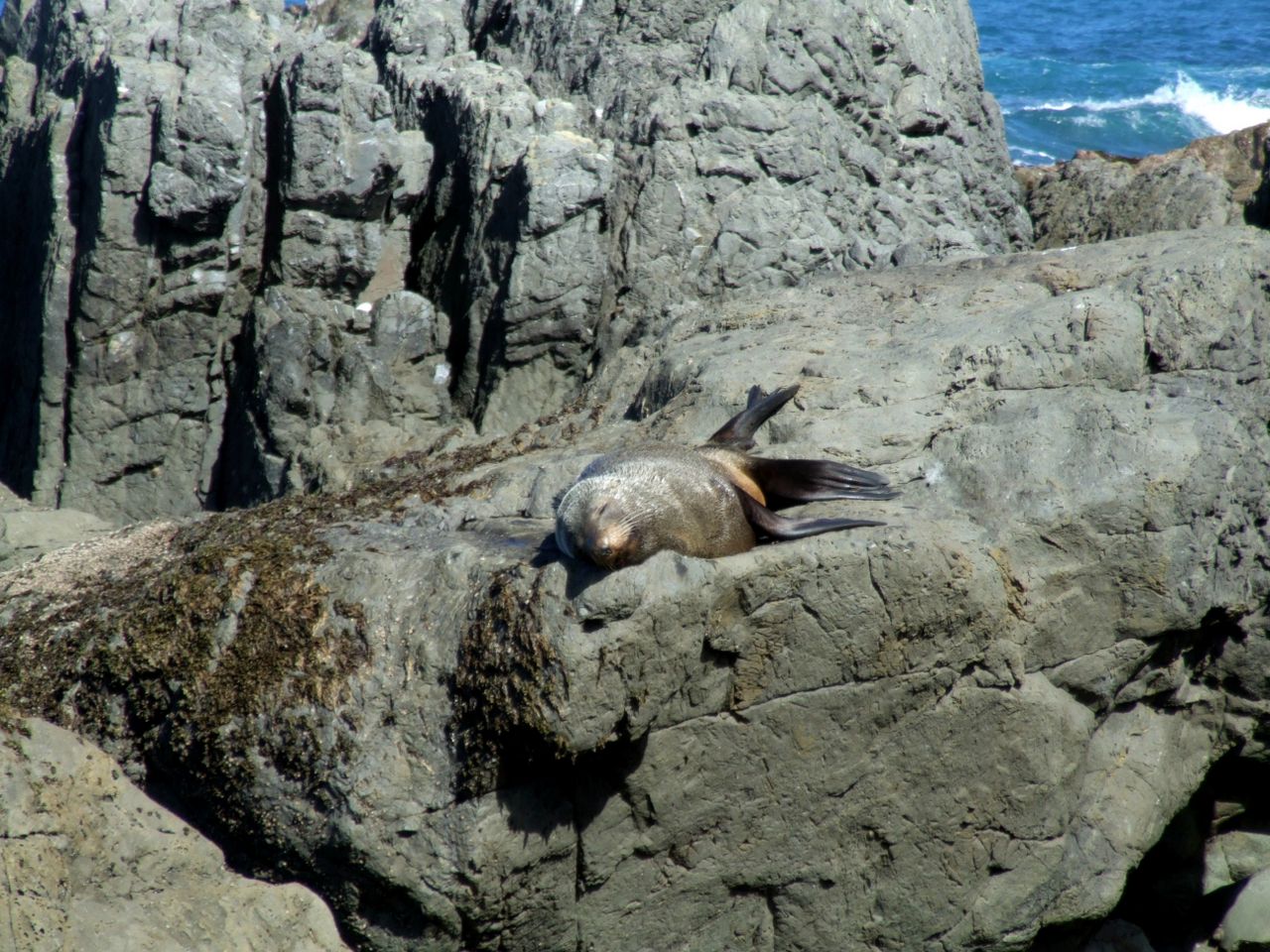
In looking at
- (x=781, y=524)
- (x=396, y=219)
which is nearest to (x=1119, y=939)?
(x=781, y=524)

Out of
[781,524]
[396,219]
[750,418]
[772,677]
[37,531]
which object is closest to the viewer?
[772,677]

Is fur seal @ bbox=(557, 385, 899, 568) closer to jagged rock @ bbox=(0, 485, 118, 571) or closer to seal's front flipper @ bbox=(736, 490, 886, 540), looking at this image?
seal's front flipper @ bbox=(736, 490, 886, 540)

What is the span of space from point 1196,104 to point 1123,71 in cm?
302

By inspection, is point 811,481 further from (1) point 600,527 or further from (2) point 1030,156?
(2) point 1030,156

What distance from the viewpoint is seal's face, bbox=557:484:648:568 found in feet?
17.1

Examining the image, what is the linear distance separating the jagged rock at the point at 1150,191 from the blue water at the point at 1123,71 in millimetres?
10592

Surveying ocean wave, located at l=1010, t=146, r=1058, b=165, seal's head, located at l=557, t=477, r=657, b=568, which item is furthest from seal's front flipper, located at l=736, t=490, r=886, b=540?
ocean wave, located at l=1010, t=146, r=1058, b=165

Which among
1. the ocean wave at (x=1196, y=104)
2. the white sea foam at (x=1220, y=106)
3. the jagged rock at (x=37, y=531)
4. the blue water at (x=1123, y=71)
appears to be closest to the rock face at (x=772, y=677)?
the jagged rock at (x=37, y=531)

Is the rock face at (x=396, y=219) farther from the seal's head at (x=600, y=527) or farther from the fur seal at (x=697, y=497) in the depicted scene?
the seal's head at (x=600, y=527)

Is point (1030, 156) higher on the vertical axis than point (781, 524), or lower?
higher

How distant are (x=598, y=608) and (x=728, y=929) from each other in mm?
2132

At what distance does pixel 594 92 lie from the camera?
11.3m

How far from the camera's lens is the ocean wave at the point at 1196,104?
2634 centimetres

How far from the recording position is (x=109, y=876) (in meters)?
4.77
